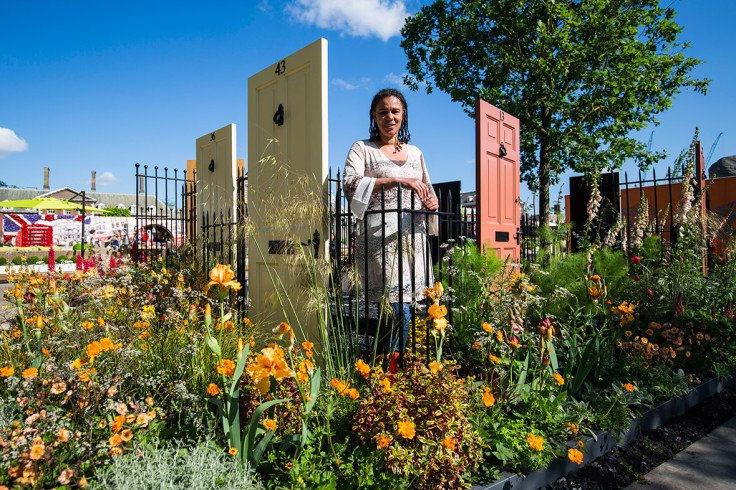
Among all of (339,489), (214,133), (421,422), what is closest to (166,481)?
(339,489)

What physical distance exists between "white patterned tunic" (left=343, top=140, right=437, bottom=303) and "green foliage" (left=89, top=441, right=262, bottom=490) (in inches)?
51.4

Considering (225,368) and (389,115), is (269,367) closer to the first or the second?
(225,368)

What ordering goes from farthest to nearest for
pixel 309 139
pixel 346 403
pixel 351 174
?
pixel 309 139, pixel 351 174, pixel 346 403

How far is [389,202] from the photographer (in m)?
2.68

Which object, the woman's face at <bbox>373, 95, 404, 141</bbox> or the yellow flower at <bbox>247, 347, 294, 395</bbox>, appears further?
the woman's face at <bbox>373, 95, 404, 141</bbox>

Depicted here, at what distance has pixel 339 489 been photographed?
1.51 m

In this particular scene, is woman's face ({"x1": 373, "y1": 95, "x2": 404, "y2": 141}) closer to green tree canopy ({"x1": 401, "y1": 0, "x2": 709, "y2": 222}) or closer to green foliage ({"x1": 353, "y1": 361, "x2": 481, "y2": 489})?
green foliage ({"x1": 353, "y1": 361, "x2": 481, "y2": 489})

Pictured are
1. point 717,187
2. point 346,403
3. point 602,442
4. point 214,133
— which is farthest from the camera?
point 717,187

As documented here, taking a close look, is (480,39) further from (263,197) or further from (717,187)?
(263,197)

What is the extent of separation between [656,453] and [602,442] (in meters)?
0.39

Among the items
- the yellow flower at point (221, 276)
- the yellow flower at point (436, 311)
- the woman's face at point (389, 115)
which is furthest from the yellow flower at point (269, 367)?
the woman's face at point (389, 115)

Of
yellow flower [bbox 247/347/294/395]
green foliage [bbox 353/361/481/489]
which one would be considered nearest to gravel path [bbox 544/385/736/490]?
green foliage [bbox 353/361/481/489]

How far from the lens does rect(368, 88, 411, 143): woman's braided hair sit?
2834 millimetres

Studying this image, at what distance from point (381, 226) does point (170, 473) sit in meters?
1.68
